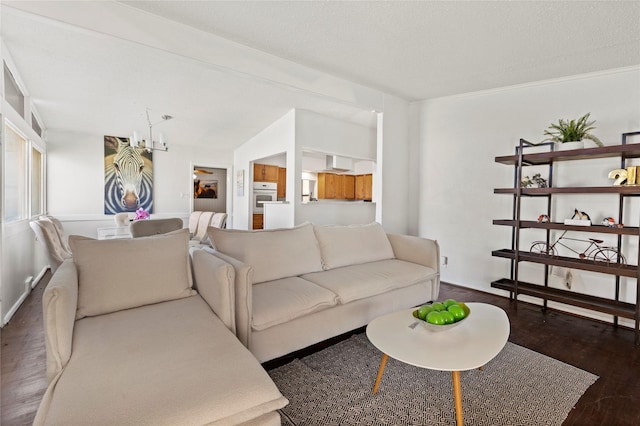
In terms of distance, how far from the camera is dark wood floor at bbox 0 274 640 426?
1.57m

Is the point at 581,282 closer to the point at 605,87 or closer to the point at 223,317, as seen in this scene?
the point at 605,87

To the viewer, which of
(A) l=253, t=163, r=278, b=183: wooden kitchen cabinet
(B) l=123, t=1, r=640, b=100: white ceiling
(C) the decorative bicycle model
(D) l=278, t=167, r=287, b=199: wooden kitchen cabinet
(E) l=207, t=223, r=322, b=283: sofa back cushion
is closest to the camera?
(B) l=123, t=1, r=640, b=100: white ceiling

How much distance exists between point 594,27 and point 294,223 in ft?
11.7

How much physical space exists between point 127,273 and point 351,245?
1.92m

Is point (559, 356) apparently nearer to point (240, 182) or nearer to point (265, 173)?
point (265, 173)

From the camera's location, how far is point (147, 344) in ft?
4.36

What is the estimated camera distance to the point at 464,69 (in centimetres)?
311

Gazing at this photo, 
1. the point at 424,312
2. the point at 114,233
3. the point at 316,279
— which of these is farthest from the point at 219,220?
the point at 424,312

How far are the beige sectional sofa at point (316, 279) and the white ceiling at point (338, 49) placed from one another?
163cm

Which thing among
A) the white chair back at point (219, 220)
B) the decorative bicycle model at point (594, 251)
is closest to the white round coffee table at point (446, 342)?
the decorative bicycle model at point (594, 251)

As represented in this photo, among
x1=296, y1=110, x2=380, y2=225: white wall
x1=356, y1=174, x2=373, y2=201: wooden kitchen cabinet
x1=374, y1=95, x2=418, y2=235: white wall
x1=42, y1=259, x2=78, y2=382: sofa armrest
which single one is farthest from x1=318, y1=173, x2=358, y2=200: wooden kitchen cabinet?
x1=42, y1=259, x2=78, y2=382: sofa armrest

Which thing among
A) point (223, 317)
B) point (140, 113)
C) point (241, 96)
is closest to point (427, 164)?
point (241, 96)

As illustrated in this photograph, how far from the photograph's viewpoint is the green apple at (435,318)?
63.9 inches

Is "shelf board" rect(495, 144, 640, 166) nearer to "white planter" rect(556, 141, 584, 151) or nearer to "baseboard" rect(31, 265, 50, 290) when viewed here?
"white planter" rect(556, 141, 584, 151)
